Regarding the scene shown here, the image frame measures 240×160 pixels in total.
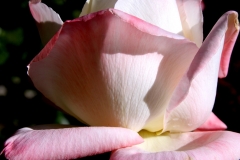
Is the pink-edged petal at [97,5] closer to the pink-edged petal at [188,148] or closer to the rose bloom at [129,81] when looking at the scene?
the rose bloom at [129,81]

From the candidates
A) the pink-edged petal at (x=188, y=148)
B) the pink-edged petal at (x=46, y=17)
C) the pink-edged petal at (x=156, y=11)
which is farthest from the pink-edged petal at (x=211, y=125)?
the pink-edged petal at (x=46, y=17)

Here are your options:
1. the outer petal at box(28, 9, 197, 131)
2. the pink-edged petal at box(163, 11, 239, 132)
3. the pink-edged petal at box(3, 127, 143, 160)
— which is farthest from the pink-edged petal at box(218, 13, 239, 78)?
the pink-edged petal at box(3, 127, 143, 160)

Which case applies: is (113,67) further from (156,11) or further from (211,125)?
(211,125)

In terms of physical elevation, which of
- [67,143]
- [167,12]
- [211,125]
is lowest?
[211,125]

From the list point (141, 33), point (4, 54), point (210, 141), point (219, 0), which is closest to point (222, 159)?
point (210, 141)

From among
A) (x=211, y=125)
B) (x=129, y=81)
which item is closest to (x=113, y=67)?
(x=129, y=81)

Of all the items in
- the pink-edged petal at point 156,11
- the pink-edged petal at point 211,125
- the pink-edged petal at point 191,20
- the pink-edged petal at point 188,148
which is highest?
the pink-edged petal at point 156,11

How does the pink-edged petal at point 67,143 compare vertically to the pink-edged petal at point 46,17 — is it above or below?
below
